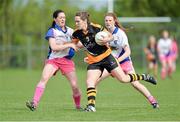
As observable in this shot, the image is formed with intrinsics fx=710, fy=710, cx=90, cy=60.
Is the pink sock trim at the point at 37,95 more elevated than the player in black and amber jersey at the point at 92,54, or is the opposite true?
the player in black and amber jersey at the point at 92,54

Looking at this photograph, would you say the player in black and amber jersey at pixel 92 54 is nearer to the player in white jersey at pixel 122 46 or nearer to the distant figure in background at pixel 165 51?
the player in white jersey at pixel 122 46

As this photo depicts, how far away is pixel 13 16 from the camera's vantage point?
153ft

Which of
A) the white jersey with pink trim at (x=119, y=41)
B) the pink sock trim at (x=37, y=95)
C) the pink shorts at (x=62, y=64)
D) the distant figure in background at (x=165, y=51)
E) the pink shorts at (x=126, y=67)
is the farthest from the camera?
the distant figure in background at (x=165, y=51)

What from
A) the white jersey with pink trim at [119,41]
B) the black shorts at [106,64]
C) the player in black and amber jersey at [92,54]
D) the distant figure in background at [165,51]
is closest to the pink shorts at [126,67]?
the white jersey with pink trim at [119,41]

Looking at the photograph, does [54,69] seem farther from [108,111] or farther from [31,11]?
[31,11]

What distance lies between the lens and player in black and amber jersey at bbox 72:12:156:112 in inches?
515

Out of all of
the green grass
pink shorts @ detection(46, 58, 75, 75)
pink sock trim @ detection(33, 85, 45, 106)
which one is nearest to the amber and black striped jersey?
pink shorts @ detection(46, 58, 75, 75)

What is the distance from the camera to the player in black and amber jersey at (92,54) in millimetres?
13086

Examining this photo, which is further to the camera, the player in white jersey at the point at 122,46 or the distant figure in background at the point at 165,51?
the distant figure in background at the point at 165,51

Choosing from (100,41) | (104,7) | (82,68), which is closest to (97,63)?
(100,41)

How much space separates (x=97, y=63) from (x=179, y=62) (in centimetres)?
2913

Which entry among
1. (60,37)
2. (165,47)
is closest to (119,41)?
(60,37)

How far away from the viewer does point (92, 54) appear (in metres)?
13.3

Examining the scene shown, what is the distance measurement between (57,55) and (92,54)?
909 mm
